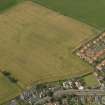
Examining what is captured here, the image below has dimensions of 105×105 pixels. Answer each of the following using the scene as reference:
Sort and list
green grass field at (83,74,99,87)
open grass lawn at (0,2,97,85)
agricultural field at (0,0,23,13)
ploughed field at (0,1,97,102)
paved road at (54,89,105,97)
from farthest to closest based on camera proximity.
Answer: agricultural field at (0,0,23,13)
open grass lawn at (0,2,97,85)
ploughed field at (0,1,97,102)
green grass field at (83,74,99,87)
paved road at (54,89,105,97)

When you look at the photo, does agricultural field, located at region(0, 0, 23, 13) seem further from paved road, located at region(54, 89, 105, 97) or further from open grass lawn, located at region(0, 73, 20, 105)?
paved road, located at region(54, 89, 105, 97)

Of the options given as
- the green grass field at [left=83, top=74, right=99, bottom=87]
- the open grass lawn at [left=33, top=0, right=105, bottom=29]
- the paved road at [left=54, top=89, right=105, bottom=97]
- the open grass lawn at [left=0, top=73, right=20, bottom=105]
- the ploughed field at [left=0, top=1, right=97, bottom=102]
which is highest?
the open grass lawn at [left=33, top=0, right=105, bottom=29]

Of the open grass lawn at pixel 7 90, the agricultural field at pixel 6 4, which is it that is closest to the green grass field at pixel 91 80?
the open grass lawn at pixel 7 90

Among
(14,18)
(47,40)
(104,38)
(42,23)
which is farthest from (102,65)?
(14,18)

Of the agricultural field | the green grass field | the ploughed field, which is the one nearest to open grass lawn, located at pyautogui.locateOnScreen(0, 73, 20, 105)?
the ploughed field

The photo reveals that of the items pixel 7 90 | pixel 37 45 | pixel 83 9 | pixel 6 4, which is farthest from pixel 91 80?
pixel 6 4

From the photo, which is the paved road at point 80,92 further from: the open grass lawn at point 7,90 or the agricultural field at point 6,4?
the agricultural field at point 6,4

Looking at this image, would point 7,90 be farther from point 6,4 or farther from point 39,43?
point 6,4
